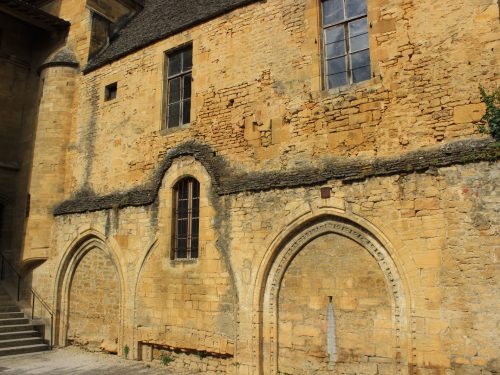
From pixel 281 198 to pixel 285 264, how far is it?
3.57 feet

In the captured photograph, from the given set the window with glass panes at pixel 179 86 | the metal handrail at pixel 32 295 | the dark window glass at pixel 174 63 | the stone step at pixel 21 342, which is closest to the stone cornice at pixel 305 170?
the window with glass panes at pixel 179 86

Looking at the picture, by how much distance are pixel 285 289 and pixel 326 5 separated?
4.93 m

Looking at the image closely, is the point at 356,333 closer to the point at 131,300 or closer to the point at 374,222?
the point at 374,222

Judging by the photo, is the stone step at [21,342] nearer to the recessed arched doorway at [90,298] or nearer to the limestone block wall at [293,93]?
the recessed arched doorway at [90,298]

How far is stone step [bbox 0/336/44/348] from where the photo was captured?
9.70m

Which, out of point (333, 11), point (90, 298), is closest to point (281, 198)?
point (333, 11)

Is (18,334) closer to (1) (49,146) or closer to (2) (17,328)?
(2) (17,328)

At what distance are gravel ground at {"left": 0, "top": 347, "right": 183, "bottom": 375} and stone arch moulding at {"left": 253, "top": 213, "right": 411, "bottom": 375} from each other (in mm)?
2021

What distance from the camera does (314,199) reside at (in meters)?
7.17

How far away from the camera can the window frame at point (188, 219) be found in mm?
8773

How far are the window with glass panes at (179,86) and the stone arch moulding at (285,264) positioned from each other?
12.2 feet

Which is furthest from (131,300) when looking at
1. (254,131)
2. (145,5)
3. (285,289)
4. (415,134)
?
(145,5)

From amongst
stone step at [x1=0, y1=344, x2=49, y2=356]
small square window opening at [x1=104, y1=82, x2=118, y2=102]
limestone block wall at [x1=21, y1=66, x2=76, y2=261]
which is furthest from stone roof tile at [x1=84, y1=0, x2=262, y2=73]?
stone step at [x1=0, y1=344, x2=49, y2=356]

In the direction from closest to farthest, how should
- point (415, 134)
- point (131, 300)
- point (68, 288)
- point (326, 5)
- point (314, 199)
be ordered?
point (415, 134) < point (314, 199) < point (326, 5) < point (131, 300) < point (68, 288)
